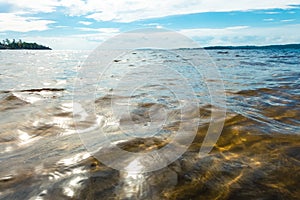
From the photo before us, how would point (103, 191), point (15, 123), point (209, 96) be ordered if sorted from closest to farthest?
point (103, 191), point (15, 123), point (209, 96)

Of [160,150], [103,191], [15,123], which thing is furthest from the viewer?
[15,123]

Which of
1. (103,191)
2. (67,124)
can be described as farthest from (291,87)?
(103,191)

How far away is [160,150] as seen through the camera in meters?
3.55

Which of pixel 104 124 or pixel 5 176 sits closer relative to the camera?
pixel 5 176

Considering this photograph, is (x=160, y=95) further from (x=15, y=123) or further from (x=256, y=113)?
(x=15, y=123)

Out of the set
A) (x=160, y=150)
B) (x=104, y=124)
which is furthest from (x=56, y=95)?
(x=160, y=150)

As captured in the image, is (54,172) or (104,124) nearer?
(54,172)

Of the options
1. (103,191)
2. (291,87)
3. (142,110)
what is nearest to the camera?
(103,191)

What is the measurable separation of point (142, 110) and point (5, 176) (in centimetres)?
346

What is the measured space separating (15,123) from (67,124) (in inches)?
37.4

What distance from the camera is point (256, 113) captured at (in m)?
5.39

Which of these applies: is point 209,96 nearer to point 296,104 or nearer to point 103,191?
point 296,104

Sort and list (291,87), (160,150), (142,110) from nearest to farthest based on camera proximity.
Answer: (160,150) < (142,110) < (291,87)

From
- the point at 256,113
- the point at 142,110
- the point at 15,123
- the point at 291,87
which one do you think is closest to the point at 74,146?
the point at 15,123
